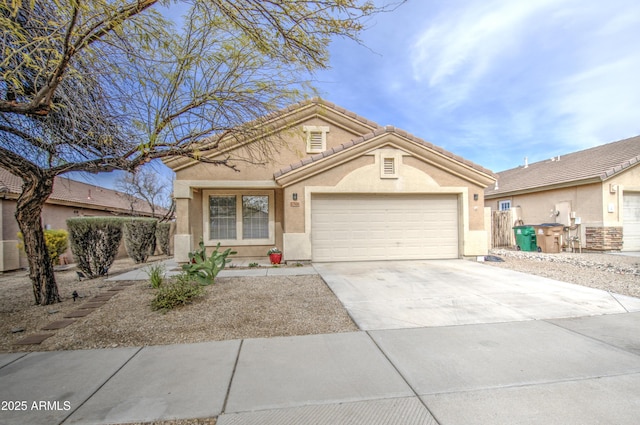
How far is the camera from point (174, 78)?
5.28 m

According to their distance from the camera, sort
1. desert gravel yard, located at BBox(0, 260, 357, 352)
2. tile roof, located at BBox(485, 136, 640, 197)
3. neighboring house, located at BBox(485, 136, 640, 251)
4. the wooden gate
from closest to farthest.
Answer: desert gravel yard, located at BBox(0, 260, 357, 352) < neighboring house, located at BBox(485, 136, 640, 251) < tile roof, located at BBox(485, 136, 640, 197) < the wooden gate

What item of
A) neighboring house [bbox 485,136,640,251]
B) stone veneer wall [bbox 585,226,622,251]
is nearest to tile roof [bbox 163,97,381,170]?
neighboring house [bbox 485,136,640,251]

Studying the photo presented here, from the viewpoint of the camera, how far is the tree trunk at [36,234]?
5.54 meters

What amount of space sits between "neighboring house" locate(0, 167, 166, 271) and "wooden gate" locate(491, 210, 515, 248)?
1748 cm

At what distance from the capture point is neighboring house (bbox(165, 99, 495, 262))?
10016mm

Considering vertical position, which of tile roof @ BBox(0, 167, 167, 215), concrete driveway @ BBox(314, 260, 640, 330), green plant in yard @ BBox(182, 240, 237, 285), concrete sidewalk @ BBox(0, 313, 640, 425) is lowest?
concrete sidewalk @ BBox(0, 313, 640, 425)

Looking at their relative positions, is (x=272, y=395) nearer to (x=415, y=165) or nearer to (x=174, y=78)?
(x=174, y=78)

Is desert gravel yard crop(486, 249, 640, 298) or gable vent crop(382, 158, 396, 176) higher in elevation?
gable vent crop(382, 158, 396, 176)

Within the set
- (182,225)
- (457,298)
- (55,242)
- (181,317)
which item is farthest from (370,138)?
(55,242)

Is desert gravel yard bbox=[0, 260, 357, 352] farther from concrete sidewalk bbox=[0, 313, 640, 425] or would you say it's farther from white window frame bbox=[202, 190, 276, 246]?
white window frame bbox=[202, 190, 276, 246]

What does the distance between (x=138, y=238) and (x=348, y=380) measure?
37.7 feet

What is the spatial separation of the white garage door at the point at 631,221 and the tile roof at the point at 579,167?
1.55 meters

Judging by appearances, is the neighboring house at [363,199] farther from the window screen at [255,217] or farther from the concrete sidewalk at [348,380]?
the concrete sidewalk at [348,380]

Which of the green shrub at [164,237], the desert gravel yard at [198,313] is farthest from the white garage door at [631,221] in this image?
Answer: the green shrub at [164,237]
